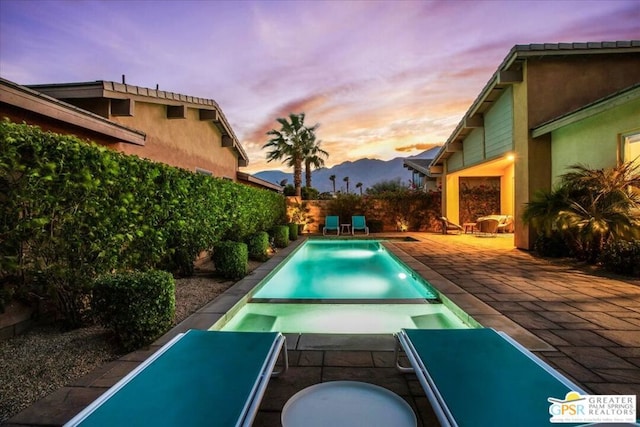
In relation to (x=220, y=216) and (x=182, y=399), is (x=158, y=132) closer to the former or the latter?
(x=220, y=216)

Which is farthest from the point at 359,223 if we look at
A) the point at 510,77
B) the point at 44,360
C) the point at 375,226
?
the point at 44,360

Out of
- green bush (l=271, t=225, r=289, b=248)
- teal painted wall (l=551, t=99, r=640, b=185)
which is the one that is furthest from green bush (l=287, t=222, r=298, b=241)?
teal painted wall (l=551, t=99, r=640, b=185)

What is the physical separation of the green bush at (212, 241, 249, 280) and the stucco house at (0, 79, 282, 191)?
3158 millimetres

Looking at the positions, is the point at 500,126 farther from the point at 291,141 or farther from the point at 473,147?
the point at 291,141

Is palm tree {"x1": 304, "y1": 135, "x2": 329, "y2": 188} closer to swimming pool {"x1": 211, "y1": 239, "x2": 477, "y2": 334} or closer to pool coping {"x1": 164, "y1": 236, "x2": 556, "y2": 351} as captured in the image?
swimming pool {"x1": 211, "y1": 239, "x2": 477, "y2": 334}

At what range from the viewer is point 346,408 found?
1991mm

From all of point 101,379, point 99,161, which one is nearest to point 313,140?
point 99,161

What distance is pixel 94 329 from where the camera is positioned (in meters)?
3.66

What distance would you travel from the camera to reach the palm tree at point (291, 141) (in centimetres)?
2455

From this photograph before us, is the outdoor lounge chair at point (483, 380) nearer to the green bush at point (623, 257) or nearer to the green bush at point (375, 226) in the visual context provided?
the green bush at point (623, 257)

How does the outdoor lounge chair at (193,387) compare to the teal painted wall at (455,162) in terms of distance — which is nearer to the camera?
the outdoor lounge chair at (193,387)

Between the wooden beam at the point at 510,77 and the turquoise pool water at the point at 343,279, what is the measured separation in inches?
253

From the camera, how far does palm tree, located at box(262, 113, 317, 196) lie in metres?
24.5

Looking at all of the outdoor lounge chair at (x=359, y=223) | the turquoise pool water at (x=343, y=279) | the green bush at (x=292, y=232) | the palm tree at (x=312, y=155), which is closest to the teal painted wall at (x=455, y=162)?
the outdoor lounge chair at (x=359, y=223)
